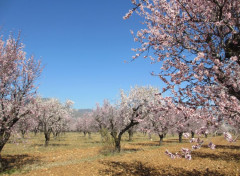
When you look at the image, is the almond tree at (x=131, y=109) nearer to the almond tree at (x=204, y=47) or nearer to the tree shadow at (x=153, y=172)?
the tree shadow at (x=153, y=172)

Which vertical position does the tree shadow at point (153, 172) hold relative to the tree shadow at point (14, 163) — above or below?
above

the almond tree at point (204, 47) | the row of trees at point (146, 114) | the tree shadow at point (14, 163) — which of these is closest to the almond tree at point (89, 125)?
the row of trees at point (146, 114)

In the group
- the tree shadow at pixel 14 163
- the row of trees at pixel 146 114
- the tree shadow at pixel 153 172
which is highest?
the row of trees at pixel 146 114

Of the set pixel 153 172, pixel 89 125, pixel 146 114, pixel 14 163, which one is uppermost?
pixel 146 114

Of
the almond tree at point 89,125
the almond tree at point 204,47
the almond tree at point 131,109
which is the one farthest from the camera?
the almond tree at point 89,125

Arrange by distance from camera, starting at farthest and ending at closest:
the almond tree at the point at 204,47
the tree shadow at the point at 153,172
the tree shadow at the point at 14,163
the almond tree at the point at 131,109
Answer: the almond tree at the point at 131,109 → the tree shadow at the point at 14,163 → the tree shadow at the point at 153,172 → the almond tree at the point at 204,47

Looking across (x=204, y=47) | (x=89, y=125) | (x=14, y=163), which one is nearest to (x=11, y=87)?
(x=14, y=163)

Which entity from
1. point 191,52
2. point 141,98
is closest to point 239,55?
point 191,52

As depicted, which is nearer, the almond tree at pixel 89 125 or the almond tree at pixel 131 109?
→ the almond tree at pixel 131 109

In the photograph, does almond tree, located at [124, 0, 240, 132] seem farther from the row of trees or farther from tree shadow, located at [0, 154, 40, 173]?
tree shadow, located at [0, 154, 40, 173]

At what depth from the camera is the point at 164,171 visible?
13211 millimetres

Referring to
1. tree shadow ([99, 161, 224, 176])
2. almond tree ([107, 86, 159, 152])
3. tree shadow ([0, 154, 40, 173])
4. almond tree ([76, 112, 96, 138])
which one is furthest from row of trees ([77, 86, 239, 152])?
almond tree ([76, 112, 96, 138])

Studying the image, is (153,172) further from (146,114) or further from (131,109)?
(131,109)

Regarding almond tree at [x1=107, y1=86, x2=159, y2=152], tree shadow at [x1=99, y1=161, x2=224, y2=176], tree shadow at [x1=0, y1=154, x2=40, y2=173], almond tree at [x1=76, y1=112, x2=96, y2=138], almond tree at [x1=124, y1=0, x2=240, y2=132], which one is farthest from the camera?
almond tree at [x1=76, y1=112, x2=96, y2=138]
